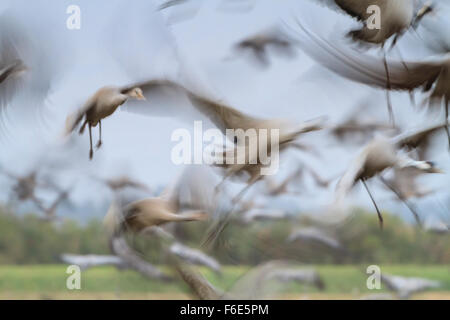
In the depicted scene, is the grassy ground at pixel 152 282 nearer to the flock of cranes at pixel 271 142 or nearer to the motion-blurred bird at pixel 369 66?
the flock of cranes at pixel 271 142

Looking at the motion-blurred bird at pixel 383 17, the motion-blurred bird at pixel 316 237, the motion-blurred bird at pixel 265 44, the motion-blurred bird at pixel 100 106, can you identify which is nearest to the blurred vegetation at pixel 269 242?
the motion-blurred bird at pixel 316 237

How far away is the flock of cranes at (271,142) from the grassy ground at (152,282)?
0.04m

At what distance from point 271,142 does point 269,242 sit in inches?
14.5

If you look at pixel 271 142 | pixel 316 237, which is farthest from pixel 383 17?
pixel 316 237

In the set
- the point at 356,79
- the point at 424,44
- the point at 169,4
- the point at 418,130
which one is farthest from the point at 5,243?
the point at 424,44

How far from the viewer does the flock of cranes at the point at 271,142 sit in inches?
73.8

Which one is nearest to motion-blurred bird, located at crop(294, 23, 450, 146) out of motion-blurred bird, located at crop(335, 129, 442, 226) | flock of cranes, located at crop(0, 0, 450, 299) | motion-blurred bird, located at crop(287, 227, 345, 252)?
flock of cranes, located at crop(0, 0, 450, 299)

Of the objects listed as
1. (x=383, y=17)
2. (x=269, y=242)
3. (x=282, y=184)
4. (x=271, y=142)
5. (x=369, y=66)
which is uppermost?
(x=383, y=17)

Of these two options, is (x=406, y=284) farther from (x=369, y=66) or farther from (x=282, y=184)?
(x=369, y=66)

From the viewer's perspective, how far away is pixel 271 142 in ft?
6.19

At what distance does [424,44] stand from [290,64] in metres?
0.49

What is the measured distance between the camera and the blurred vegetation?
188cm

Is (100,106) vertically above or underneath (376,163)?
above

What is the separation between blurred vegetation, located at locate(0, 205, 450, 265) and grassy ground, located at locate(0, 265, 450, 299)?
0.03 m
